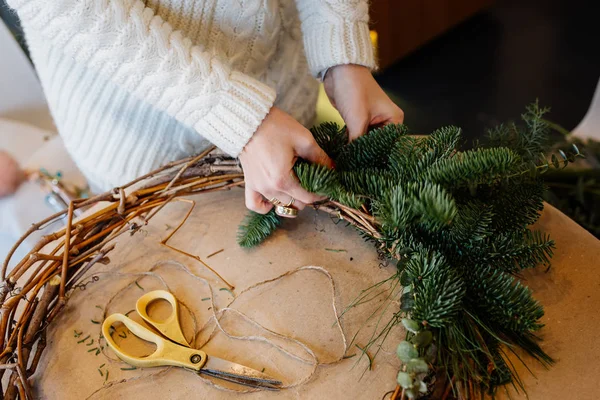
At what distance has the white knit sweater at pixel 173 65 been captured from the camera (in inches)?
23.9

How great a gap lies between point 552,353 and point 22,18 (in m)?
0.77

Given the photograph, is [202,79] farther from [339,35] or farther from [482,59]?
[482,59]

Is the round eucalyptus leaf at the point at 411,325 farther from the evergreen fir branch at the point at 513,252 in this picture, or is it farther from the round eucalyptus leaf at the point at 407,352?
the evergreen fir branch at the point at 513,252

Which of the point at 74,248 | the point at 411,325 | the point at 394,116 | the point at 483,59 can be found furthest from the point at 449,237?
the point at 483,59

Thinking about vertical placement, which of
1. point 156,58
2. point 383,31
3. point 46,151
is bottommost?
Result: point 383,31

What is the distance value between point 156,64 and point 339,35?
0.29 m

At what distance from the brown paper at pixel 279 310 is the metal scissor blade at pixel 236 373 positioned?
0.01 meters

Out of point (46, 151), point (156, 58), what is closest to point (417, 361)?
point (156, 58)

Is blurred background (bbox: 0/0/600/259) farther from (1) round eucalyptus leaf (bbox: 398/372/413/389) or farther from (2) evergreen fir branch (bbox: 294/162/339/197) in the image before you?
(1) round eucalyptus leaf (bbox: 398/372/413/389)

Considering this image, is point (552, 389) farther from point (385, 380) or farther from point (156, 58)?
point (156, 58)

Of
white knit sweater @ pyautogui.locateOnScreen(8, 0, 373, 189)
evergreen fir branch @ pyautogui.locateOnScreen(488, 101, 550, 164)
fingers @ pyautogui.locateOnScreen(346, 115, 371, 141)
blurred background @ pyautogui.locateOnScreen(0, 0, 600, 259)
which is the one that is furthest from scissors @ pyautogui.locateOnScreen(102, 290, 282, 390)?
blurred background @ pyautogui.locateOnScreen(0, 0, 600, 259)

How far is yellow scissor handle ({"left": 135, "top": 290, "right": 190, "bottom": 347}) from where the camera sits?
0.60m

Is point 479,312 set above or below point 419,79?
above

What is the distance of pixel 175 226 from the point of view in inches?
28.6
